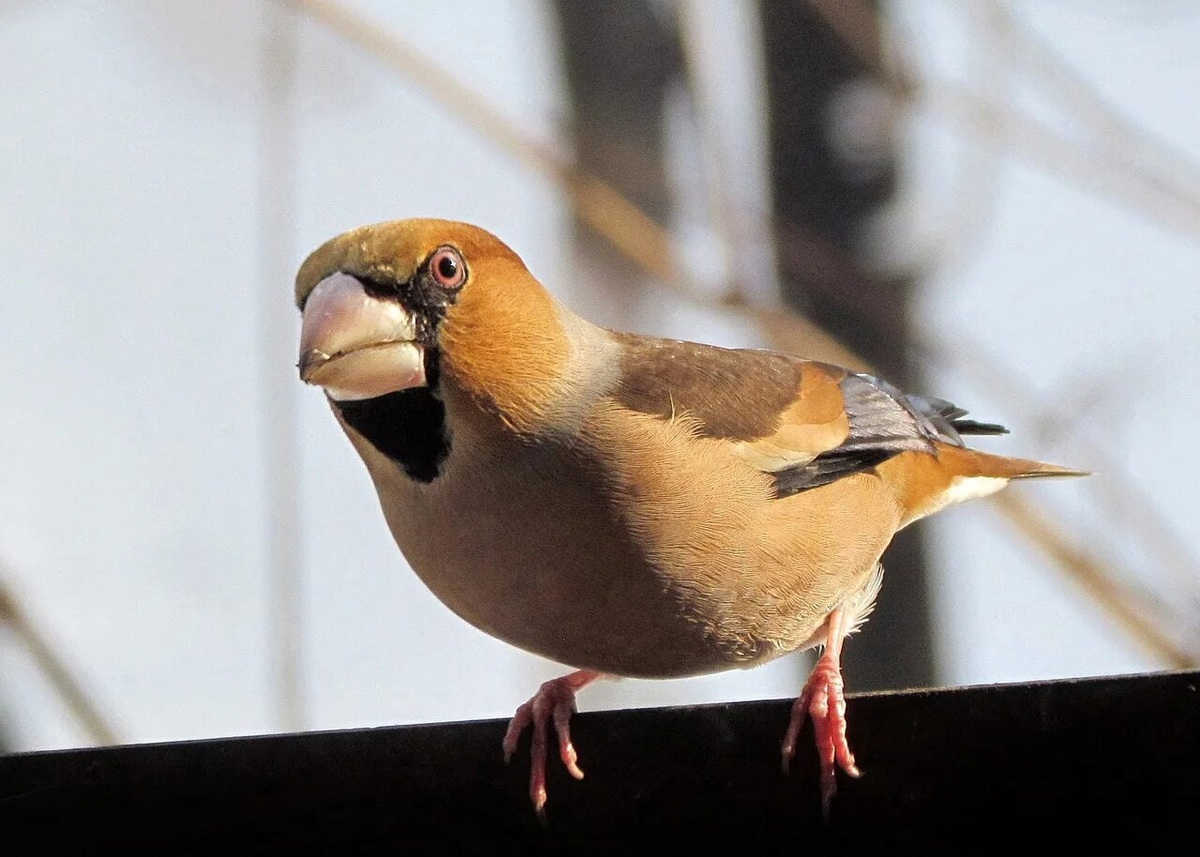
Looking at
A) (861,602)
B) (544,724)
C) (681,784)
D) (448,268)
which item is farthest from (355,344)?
(861,602)

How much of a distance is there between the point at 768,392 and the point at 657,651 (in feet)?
2.50

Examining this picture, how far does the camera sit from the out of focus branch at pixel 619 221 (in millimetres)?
4504

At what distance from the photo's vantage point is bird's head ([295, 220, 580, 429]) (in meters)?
2.61

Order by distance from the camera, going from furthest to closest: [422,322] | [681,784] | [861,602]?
[861,602], [422,322], [681,784]

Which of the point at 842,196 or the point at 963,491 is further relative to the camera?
the point at 842,196

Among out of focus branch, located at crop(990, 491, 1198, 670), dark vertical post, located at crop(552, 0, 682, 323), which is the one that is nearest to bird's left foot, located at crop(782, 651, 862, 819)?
out of focus branch, located at crop(990, 491, 1198, 670)

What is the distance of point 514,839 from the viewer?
85.1 inches

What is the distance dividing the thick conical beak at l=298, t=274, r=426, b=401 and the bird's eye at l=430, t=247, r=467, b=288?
115 mm

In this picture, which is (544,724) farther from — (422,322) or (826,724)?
(422,322)

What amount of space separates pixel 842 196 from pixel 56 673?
4.41 meters

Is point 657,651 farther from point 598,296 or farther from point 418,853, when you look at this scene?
point 598,296

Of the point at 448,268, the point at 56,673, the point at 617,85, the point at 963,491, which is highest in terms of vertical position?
the point at 617,85

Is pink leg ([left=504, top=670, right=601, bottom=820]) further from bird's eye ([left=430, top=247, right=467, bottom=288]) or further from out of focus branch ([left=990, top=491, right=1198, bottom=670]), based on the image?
out of focus branch ([left=990, top=491, right=1198, bottom=670])

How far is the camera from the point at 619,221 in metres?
5.59
